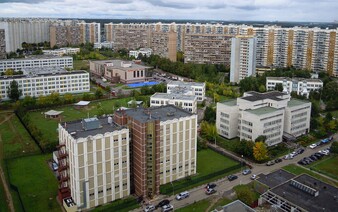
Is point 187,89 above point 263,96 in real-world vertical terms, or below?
below

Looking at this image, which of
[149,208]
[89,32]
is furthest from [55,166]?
[89,32]

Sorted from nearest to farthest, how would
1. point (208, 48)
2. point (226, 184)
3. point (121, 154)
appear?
point (121, 154) < point (226, 184) < point (208, 48)

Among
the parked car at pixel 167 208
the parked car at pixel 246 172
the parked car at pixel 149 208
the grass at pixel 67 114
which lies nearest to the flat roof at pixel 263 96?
the parked car at pixel 246 172

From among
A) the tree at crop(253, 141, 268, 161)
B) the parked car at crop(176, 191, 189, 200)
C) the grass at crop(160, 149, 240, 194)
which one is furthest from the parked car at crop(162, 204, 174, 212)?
the tree at crop(253, 141, 268, 161)

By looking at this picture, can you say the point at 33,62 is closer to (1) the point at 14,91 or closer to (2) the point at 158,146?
(1) the point at 14,91

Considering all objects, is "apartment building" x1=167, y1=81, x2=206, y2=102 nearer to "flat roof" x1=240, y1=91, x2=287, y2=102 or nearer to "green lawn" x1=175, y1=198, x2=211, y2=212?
"flat roof" x1=240, y1=91, x2=287, y2=102
